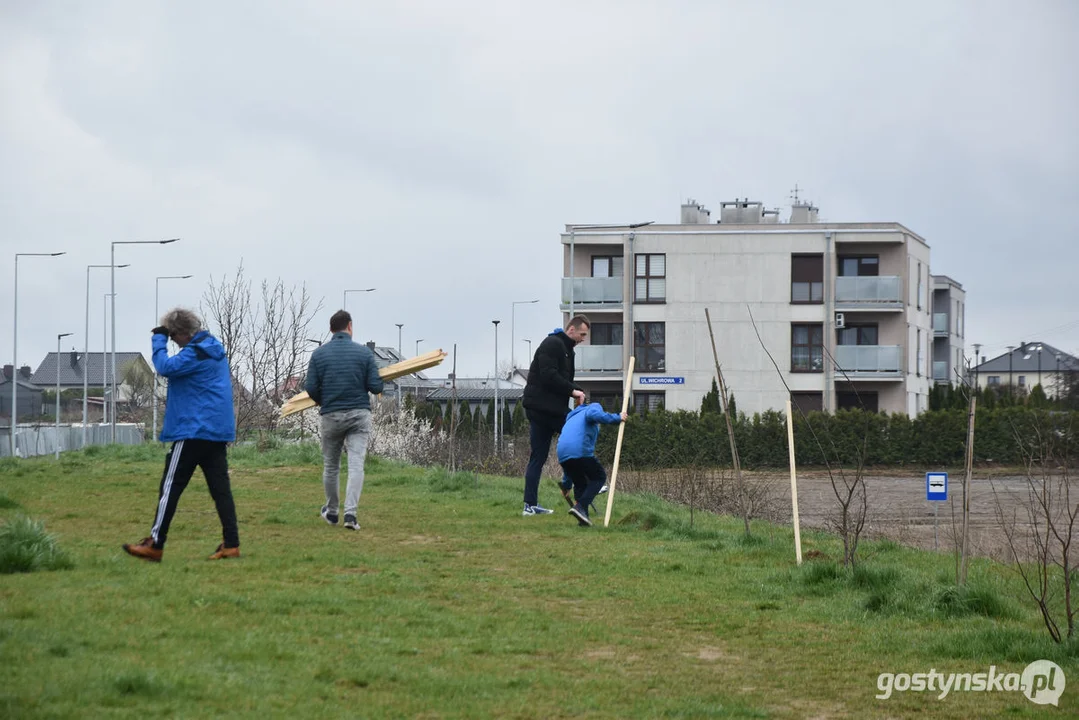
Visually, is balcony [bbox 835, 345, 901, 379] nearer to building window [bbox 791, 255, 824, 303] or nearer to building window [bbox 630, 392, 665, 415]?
building window [bbox 791, 255, 824, 303]

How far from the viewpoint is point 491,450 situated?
35.8 meters

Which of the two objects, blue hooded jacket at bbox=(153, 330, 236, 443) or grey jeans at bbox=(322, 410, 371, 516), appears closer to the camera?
blue hooded jacket at bbox=(153, 330, 236, 443)

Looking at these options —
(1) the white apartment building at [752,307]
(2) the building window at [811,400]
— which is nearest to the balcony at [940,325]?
(1) the white apartment building at [752,307]

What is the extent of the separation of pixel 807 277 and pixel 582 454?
45.9 meters

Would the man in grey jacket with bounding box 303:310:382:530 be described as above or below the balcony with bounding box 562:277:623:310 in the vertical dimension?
below

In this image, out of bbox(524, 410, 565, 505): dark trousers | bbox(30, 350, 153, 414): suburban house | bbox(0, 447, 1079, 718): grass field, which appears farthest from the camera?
bbox(30, 350, 153, 414): suburban house

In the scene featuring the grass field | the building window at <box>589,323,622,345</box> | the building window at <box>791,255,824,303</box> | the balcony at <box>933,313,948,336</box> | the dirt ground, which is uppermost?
the building window at <box>791,255,824,303</box>

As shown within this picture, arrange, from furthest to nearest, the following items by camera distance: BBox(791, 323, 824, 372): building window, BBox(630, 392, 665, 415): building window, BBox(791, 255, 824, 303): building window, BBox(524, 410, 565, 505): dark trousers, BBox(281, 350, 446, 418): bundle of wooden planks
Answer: BBox(630, 392, 665, 415): building window, BBox(791, 255, 824, 303): building window, BBox(791, 323, 824, 372): building window, BBox(281, 350, 446, 418): bundle of wooden planks, BBox(524, 410, 565, 505): dark trousers

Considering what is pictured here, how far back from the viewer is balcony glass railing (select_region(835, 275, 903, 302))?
55.7 m

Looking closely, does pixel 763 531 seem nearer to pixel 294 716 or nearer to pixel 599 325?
pixel 294 716

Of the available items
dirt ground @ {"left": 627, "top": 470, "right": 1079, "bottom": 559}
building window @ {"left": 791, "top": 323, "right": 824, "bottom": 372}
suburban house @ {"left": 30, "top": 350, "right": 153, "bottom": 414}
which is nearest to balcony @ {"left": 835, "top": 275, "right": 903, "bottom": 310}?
building window @ {"left": 791, "top": 323, "right": 824, "bottom": 372}

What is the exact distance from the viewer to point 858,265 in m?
58.0

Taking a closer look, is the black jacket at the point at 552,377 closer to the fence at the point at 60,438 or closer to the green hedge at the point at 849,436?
the fence at the point at 60,438

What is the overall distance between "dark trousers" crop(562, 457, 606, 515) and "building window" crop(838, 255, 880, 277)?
1847 inches
